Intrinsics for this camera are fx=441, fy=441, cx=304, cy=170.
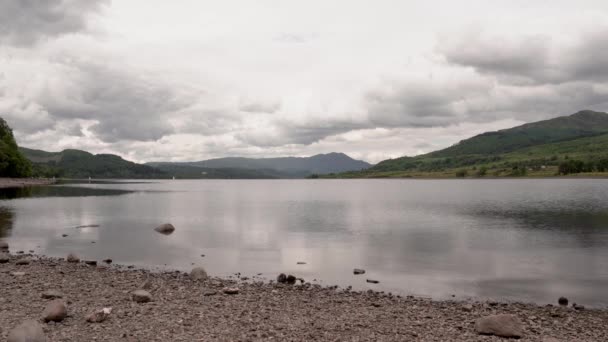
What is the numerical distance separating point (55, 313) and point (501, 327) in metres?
21.0

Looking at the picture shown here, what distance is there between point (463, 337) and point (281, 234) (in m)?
46.4

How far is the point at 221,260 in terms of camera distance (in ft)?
146

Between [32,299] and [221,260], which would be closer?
[32,299]

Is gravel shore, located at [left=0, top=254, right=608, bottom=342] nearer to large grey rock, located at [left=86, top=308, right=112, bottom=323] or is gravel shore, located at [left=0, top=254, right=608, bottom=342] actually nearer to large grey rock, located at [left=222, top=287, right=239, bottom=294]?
large grey rock, located at [left=222, top=287, right=239, bottom=294]

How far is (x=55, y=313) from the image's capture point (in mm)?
20953

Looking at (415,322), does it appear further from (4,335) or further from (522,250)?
(522,250)

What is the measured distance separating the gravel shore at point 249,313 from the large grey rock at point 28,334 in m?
1.20

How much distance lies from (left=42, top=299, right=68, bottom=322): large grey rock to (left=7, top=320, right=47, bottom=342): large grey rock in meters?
3.23

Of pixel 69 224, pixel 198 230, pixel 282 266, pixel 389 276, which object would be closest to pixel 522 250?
pixel 389 276

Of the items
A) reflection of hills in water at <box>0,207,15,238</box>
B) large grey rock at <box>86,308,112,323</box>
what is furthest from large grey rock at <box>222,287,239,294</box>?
reflection of hills in water at <box>0,207,15,238</box>

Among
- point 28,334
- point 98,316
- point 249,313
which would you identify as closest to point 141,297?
point 98,316

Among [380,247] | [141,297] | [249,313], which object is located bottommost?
[380,247]

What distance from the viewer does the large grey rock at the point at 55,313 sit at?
20844mm

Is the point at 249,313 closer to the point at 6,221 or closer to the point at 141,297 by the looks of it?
the point at 141,297
